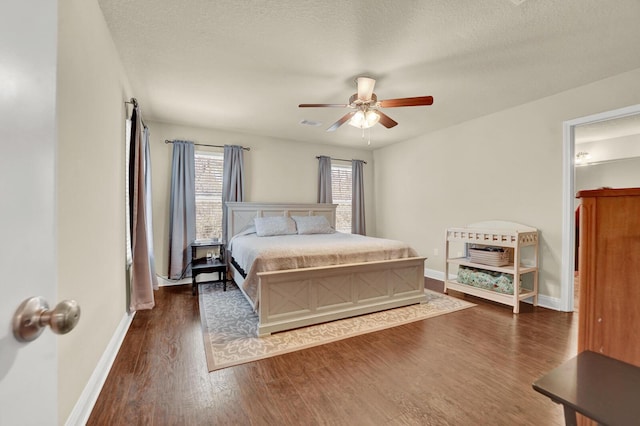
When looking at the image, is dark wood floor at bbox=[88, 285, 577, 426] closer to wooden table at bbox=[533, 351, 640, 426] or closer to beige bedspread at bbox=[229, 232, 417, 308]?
beige bedspread at bbox=[229, 232, 417, 308]

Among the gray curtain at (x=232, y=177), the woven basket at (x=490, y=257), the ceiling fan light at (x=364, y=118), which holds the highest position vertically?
the ceiling fan light at (x=364, y=118)

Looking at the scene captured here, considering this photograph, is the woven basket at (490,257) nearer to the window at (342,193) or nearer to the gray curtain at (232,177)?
the window at (342,193)

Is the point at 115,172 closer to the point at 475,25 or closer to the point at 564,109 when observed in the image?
the point at 475,25

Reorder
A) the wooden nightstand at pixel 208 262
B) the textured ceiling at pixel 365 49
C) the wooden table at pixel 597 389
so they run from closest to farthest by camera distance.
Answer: the wooden table at pixel 597 389 → the textured ceiling at pixel 365 49 → the wooden nightstand at pixel 208 262

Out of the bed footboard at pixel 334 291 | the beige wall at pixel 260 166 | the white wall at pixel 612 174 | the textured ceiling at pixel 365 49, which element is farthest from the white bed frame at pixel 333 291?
the white wall at pixel 612 174

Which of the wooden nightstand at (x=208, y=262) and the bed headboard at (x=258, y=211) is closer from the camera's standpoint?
the wooden nightstand at (x=208, y=262)

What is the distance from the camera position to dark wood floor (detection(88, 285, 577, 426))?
5.18 ft

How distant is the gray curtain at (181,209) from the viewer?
13.8 feet

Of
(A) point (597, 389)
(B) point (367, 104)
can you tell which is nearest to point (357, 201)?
(B) point (367, 104)

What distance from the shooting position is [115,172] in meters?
2.39

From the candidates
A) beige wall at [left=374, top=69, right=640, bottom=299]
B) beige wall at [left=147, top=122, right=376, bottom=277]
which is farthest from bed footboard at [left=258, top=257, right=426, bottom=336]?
beige wall at [left=147, top=122, right=376, bottom=277]

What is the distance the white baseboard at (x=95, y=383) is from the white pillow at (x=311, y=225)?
8.75 feet

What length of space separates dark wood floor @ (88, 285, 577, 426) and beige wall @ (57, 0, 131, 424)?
0.33 metres

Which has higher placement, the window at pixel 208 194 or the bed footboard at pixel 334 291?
the window at pixel 208 194
